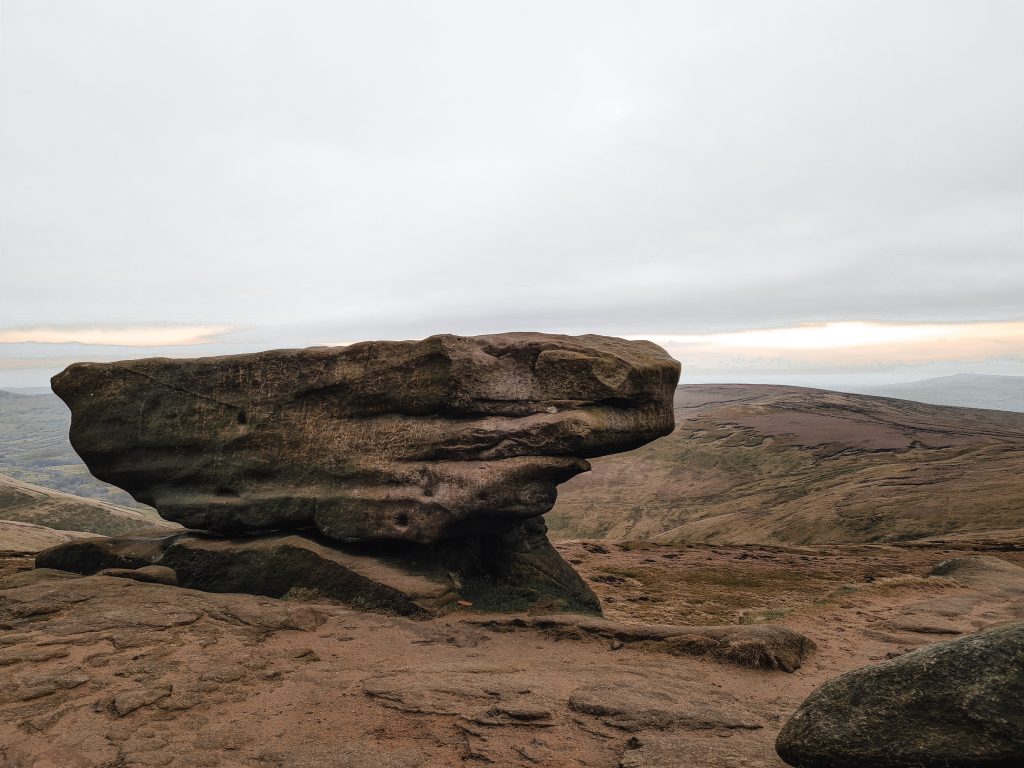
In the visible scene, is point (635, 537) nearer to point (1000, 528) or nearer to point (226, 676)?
point (1000, 528)

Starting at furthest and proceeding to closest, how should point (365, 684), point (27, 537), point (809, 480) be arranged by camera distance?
point (809, 480) < point (27, 537) < point (365, 684)

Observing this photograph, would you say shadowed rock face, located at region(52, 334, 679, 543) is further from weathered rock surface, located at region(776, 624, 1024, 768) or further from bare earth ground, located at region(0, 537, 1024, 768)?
weathered rock surface, located at region(776, 624, 1024, 768)

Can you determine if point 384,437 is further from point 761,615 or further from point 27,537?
point 27,537

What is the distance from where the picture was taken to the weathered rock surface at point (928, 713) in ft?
17.3

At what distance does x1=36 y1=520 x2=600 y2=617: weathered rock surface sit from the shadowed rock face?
73cm

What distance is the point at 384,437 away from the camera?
15.9 metres

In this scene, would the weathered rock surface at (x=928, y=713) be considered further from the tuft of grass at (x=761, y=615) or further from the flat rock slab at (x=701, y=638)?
the tuft of grass at (x=761, y=615)

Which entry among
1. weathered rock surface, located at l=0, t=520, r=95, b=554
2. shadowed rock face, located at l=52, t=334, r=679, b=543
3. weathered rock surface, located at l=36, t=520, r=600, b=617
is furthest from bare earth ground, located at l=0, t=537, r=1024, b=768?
weathered rock surface, located at l=0, t=520, r=95, b=554

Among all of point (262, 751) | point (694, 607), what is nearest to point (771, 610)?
point (694, 607)

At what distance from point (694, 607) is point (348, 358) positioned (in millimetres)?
12341

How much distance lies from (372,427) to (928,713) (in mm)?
13063

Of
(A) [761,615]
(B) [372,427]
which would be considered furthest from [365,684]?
(A) [761,615]

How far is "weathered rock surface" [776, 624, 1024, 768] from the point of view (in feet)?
17.3

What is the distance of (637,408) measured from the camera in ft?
54.4
